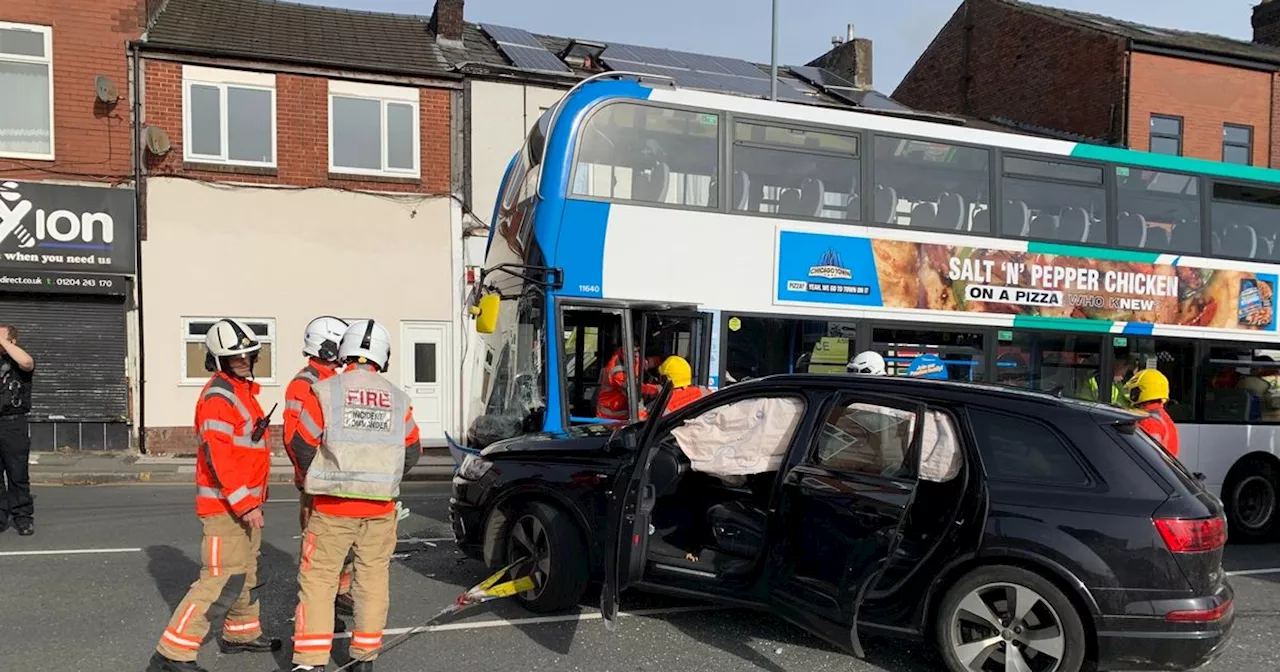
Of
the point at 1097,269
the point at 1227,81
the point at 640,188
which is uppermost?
the point at 1227,81

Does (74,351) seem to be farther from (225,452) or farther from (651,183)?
(225,452)

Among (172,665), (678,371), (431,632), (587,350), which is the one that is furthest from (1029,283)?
(172,665)

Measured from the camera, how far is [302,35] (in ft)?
48.3

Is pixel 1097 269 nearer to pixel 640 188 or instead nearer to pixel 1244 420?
pixel 1244 420

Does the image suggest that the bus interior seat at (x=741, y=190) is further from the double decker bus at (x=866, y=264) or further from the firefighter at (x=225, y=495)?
the firefighter at (x=225, y=495)

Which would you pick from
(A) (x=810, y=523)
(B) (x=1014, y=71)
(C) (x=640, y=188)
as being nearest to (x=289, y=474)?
(C) (x=640, y=188)

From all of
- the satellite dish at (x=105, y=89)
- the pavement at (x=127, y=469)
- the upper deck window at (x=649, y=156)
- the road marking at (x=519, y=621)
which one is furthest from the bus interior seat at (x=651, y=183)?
the satellite dish at (x=105, y=89)

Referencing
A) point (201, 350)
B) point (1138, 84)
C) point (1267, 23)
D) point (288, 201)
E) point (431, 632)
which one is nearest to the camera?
point (431, 632)

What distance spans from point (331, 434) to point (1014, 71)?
22.6m

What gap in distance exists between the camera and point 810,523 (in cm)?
431

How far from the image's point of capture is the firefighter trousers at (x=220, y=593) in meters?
3.95

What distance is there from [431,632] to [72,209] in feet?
36.9

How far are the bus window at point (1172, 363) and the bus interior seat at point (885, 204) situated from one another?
2.86m

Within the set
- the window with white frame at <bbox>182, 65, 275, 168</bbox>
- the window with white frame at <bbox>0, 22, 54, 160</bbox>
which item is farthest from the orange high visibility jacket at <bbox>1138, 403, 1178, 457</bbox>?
the window with white frame at <bbox>0, 22, 54, 160</bbox>
